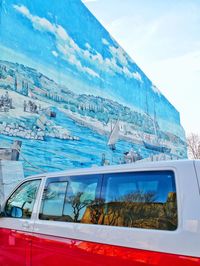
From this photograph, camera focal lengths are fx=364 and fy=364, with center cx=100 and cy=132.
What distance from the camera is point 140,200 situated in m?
2.94

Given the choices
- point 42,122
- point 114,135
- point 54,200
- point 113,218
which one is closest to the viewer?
point 113,218

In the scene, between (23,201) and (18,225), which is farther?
(23,201)

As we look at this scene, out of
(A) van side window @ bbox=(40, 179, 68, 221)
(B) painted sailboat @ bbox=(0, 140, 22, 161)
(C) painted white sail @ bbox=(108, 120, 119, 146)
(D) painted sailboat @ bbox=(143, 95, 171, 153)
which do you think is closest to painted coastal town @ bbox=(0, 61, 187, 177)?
(C) painted white sail @ bbox=(108, 120, 119, 146)

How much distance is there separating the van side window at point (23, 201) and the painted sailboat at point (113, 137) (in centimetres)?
1360

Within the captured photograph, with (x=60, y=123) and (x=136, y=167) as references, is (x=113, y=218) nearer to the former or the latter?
(x=136, y=167)

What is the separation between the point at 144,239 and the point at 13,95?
1060 cm

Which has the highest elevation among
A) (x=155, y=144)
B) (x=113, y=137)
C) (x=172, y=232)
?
(x=155, y=144)

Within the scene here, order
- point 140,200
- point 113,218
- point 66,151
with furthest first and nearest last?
point 66,151
point 113,218
point 140,200

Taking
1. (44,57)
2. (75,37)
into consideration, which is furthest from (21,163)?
(75,37)

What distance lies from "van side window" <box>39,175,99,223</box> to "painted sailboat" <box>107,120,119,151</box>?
46.8ft

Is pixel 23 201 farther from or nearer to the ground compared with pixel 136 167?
nearer to the ground

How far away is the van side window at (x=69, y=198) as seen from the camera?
3420mm

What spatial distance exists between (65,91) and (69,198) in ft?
39.3

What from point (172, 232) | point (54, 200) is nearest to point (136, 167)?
point (172, 232)
